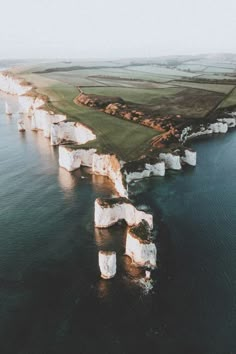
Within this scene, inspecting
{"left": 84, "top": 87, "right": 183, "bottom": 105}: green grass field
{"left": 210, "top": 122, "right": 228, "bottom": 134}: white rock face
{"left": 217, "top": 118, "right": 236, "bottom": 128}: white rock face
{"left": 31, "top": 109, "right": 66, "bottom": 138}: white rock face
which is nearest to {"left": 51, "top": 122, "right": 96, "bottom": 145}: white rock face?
{"left": 31, "top": 109, "right": 66, "bottom": 138}: white rock face

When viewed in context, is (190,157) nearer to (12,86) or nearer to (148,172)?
(148,172)

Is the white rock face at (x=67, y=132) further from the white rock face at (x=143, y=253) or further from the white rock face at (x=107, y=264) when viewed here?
the white rock face at (x=107, y=264)

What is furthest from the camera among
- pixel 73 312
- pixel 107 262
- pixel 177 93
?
pixel 177 93

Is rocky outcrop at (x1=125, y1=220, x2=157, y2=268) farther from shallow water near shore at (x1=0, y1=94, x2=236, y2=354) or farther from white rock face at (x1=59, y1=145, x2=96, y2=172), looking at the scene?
white rock face at (x1=59, y1=145, x2=96, y2=172)

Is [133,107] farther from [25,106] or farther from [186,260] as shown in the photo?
[186,260]

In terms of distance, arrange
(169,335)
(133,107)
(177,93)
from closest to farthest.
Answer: (169,335) < (133,107) < (177,93)

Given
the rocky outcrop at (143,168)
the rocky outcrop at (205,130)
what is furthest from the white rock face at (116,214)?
the rocky outcrop at (205,130)

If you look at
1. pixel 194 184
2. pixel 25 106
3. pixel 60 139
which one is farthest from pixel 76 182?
pixel 25 106
